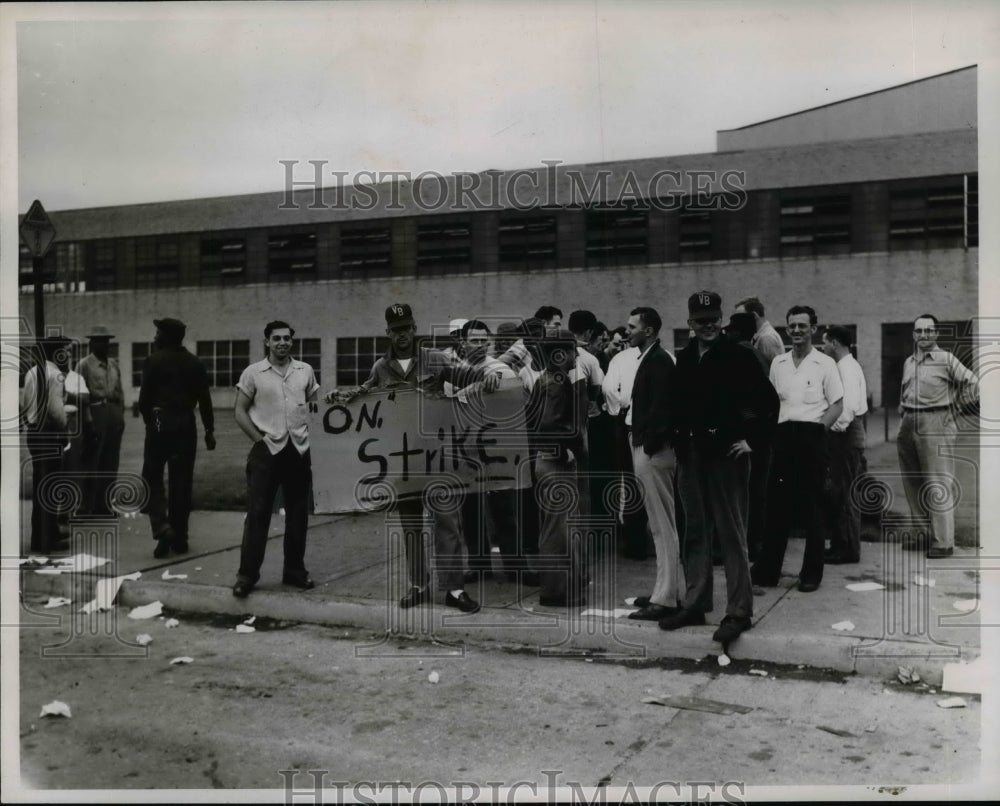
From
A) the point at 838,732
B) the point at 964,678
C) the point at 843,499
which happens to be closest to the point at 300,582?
the point at 838,732

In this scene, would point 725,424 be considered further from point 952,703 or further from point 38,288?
point 38,288

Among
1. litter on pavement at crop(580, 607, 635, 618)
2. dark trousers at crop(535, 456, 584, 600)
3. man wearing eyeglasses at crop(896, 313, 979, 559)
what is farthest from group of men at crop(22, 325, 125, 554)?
man wearing eyeglasses at crop(896, 313, 979, 559)

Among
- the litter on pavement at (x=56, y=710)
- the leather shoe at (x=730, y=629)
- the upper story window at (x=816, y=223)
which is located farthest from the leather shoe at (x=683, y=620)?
the upper story window at (x=816, y=223)

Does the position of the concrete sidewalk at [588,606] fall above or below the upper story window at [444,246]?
below

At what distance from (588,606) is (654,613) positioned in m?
0.57

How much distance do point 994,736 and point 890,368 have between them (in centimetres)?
1679

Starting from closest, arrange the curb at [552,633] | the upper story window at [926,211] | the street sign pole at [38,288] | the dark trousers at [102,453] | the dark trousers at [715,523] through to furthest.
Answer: the curb at [552,633]
the dark trousers at [715,523]
the street sign pole at [38,288]
the dark trousers at [102,453]
the upper story window at [926,211]

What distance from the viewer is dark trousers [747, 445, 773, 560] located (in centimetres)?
705

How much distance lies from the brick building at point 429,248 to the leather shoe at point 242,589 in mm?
1830

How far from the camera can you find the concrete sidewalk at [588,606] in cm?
583

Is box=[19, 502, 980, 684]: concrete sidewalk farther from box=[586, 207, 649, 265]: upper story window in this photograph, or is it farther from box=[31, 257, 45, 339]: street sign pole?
box=[586, 207, 649, 265]: upper story window

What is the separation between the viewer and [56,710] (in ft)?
17.0

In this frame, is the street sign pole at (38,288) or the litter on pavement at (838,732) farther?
the street sign pole at (38,288)

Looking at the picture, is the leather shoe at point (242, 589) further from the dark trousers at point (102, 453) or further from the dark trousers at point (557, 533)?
the dark trousers at point (102, 453)
